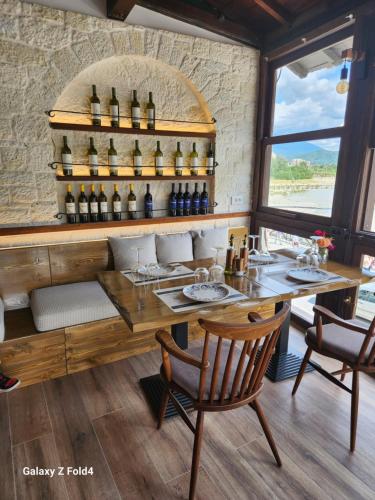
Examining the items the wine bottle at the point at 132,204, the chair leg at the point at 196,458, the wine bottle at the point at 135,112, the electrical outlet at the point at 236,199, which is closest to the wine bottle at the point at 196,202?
the electrical outlet at the point at 236,199

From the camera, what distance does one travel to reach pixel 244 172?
3.58 metres

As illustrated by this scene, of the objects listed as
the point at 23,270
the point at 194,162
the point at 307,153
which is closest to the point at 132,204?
the point at 194,162

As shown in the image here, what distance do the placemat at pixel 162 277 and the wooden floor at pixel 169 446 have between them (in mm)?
771

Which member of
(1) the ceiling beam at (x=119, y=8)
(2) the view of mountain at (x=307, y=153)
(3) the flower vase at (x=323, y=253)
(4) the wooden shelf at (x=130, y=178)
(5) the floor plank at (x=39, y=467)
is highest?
(1) the ceiling beam at (x=119, y=8)

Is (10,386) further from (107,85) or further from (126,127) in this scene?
(107,85)

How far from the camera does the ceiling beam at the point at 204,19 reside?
271cm

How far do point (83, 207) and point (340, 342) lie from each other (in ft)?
7.17

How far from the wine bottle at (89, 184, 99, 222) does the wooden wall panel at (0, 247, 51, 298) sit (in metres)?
0.49

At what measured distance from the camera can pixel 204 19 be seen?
2.92 m

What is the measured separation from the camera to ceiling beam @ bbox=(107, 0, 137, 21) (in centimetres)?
238

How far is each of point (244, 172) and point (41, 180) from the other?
2.08 m

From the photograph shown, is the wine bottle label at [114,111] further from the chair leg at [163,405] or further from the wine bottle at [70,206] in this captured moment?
the chair leg at [163,405]

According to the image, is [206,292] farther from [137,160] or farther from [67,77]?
[67,77]

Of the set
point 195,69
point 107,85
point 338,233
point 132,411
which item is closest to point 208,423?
point 132,411
